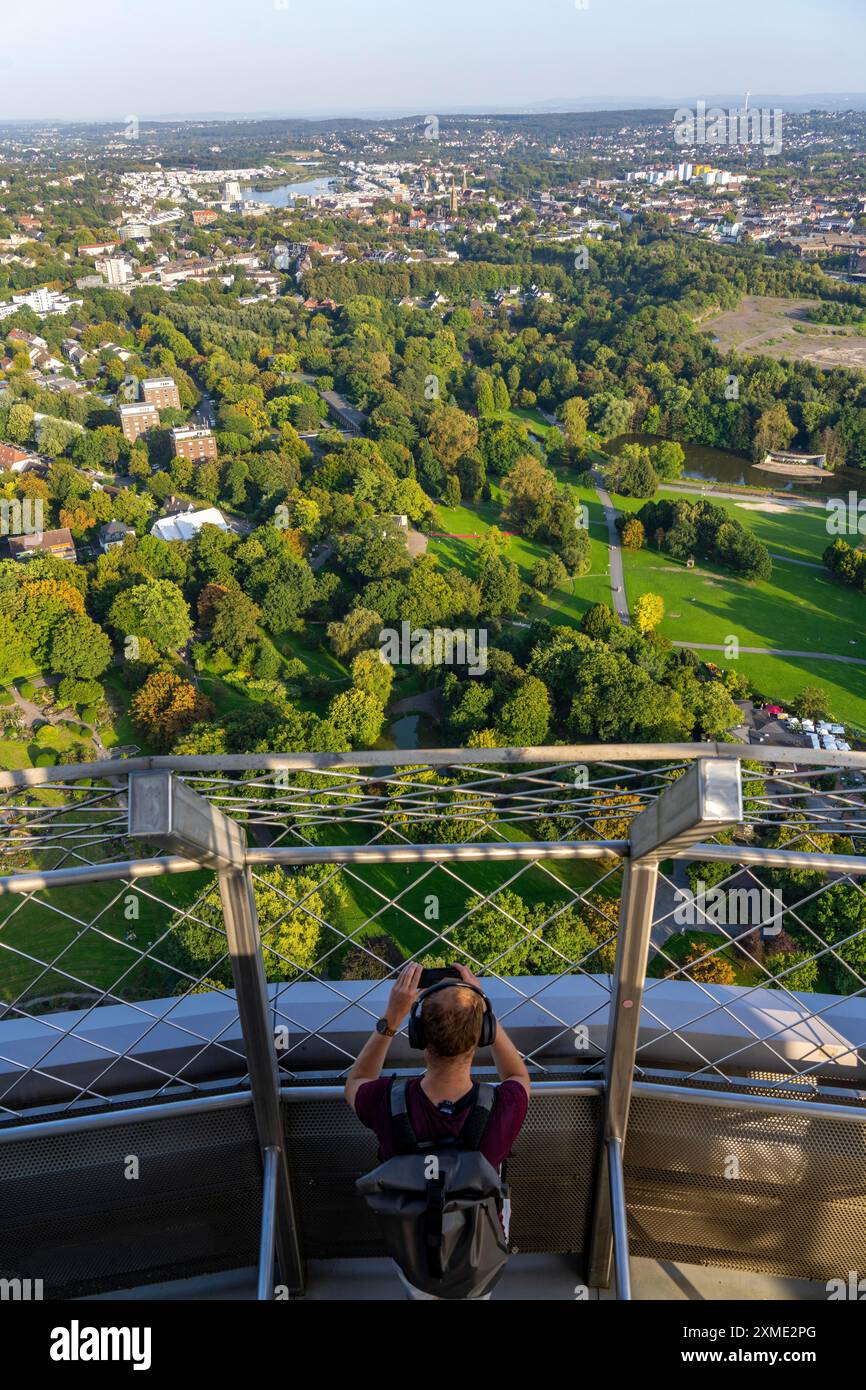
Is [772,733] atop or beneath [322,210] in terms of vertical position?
beneath

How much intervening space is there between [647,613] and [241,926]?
16.7 metres

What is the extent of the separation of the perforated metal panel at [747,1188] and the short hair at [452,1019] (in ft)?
3.66

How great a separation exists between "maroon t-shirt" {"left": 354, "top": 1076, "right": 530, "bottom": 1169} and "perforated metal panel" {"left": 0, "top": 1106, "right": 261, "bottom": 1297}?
35.6 inches

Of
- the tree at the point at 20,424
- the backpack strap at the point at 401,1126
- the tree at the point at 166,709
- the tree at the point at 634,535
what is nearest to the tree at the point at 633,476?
the tree at the point at 634,535

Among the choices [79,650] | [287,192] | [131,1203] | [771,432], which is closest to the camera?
[131,1203]

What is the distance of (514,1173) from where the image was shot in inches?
99.2

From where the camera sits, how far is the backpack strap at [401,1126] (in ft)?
5.32

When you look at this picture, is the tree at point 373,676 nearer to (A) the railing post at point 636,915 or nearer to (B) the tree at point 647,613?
(B) the tree at point 647,613

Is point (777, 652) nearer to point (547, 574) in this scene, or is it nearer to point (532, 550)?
point (547, 574)

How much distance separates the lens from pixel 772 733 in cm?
1447

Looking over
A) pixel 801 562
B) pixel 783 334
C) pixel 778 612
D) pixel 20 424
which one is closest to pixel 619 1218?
pixel 778 612

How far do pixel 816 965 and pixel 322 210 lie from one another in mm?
73050
